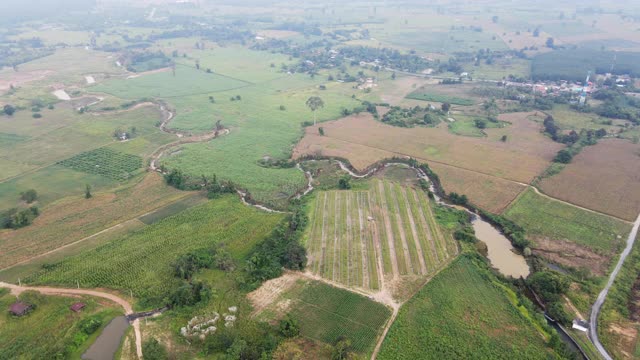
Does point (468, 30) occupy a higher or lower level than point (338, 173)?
higher

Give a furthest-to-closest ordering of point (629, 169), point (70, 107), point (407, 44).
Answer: point (407, 44) < point (70, 107) < point (629, 169)

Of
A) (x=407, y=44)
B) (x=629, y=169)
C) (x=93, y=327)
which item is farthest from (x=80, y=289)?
(x=407, y=44)

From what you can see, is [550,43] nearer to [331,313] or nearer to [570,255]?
[570,255]

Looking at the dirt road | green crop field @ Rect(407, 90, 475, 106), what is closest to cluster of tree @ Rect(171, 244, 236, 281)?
the dirt road

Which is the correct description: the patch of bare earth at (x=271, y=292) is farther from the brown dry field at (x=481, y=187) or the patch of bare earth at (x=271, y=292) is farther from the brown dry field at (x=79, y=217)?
the brown dry field at (x=481, y=187)

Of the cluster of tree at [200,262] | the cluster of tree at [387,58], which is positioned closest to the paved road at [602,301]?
the cluster of tree at [200,262]

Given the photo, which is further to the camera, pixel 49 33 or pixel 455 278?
pixel 49 33

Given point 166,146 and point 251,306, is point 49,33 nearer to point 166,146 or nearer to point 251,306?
point 166,146
